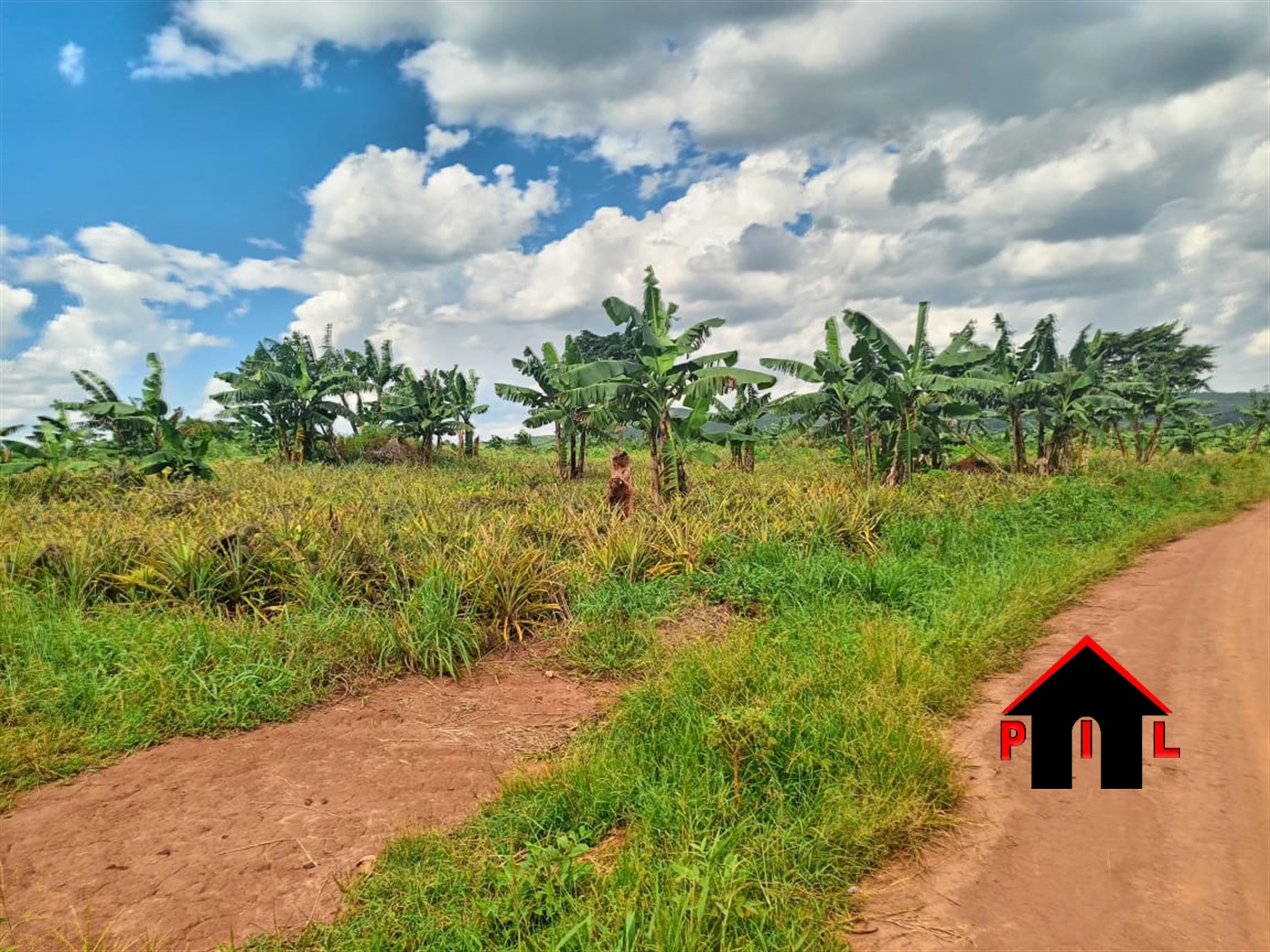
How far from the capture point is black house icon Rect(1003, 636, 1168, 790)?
3645 millimetres

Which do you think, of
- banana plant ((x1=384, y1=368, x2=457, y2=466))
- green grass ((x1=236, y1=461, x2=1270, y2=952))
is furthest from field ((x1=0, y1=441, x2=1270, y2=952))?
banana plant ((x1=384, y1=368, x2=457, y2=466))

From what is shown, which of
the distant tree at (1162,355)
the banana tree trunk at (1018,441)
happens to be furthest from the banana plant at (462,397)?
the distant tree at (1162,355)

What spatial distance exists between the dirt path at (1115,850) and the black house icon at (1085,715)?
0.25ft

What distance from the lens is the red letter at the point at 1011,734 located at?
13.2 ft

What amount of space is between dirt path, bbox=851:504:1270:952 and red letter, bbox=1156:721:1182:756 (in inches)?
1.9

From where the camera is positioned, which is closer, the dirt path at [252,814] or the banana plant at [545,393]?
the dirt path at [252,814]

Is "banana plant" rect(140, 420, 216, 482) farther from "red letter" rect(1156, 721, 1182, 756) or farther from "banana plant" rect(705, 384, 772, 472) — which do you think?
"red letter" rect(1156, 721, 1182, 756)

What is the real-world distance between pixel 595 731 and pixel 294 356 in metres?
23.3

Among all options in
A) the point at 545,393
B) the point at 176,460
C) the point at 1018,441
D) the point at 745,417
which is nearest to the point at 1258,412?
the point at 1018,441

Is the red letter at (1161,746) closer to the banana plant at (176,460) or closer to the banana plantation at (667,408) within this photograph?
the banana plantation at (667,408)

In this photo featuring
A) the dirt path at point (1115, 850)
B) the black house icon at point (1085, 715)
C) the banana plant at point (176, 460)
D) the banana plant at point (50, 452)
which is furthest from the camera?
the banana plant at point (176, 460)

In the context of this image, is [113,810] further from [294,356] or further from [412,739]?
[294,356]

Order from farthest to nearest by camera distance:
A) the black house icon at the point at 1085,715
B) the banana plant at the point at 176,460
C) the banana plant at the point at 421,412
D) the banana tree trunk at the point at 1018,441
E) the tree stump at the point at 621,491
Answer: the banana plant at the point at 421,412, the banana tree trunk at the point at 1018,441, the banana plant at the point at 176,460, the tree stump at the point at 621,491, the black house icon at the point at 1085,715

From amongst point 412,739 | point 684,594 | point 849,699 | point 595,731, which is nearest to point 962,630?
point 849,699
